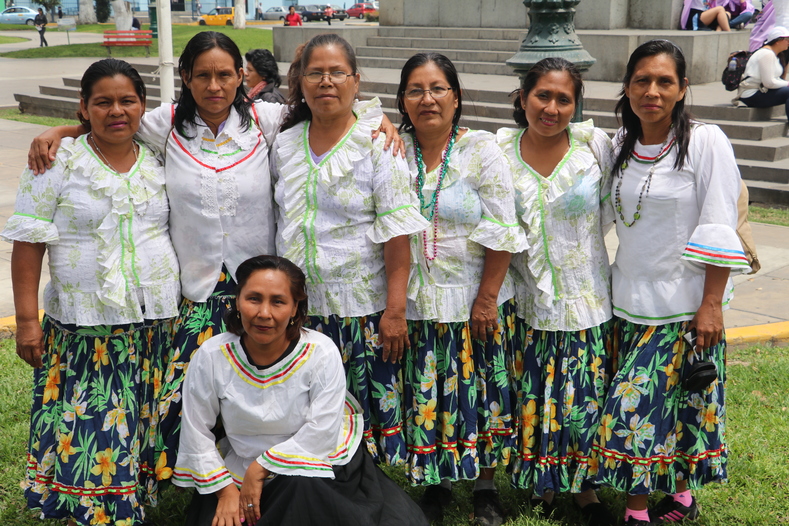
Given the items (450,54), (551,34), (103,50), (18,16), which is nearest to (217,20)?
(18,16)

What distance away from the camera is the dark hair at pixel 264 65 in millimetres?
7934

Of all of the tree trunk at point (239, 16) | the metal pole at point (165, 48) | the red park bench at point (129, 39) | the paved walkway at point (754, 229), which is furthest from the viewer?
the tree trunk at point (239, 16)

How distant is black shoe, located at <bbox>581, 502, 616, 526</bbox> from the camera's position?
3363 millimetres

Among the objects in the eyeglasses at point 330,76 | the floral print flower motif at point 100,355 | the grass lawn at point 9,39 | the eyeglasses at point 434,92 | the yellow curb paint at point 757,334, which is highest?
the grass lawn at point 9,39

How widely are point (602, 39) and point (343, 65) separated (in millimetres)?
9802

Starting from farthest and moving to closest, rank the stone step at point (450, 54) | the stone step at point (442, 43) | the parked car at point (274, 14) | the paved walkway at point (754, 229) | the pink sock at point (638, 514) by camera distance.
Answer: the parked car at point (274, 14)
the stone step at point (442, 43)
the stone step at point (450, 54)
the paved walkway at point (754, 229)
the pink sock at point (638, 514)

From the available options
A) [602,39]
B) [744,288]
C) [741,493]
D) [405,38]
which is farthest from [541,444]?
[405,38]

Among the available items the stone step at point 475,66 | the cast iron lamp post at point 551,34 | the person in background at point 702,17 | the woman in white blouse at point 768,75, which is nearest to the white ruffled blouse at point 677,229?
the cast iron lamp post at point 551,34

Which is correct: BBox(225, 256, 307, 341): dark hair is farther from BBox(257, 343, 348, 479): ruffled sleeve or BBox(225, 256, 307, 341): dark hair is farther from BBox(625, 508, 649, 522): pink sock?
BBox(625, 508, 649, 522): pink sock

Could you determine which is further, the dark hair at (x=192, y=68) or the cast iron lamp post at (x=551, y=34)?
the cast iron lamp post at (x=551, y=34)

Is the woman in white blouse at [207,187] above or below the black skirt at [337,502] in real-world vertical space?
above

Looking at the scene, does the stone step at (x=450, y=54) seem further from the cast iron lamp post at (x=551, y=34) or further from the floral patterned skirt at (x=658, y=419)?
the floral patterned skirt at (x=658, y=419)

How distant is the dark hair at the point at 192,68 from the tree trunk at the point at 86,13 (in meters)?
47.4

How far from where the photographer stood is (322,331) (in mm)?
3260
